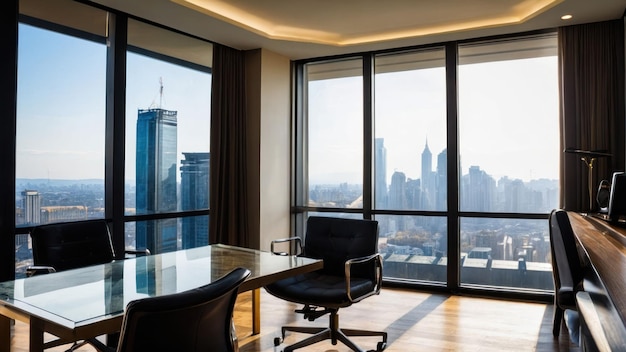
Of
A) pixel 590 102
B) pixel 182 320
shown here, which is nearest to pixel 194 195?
pixel 182 320

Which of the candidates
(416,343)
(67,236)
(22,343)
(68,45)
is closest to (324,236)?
(416,343)

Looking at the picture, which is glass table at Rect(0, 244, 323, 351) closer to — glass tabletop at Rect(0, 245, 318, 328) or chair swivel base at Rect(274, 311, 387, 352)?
glass tabletop at Rect(0, 245, 318, 328)

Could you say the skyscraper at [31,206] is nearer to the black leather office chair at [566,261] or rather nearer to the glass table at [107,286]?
the glass table at [107,286]

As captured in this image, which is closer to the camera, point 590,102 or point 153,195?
point 590,102

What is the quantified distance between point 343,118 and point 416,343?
288 centimetres

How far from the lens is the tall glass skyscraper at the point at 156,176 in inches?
168

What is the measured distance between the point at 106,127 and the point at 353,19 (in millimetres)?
2464

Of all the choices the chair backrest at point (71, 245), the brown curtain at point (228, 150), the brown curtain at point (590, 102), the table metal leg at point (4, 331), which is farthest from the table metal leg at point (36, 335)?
the brown curtain at point (590, 102)

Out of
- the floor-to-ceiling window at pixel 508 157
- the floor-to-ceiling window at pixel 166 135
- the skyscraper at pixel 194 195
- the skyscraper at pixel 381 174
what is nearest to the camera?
the floor-to-ceiling window at pixel 166 135

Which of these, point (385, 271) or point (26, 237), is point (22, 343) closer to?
point (26, 237)

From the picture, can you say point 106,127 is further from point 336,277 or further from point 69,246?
point 336,277

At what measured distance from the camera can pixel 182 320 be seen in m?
1.49

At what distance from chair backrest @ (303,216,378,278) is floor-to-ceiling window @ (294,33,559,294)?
5.95 ft

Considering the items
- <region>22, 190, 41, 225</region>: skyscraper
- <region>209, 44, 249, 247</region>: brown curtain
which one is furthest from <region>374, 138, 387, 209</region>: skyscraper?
<region>22, 190, 41, 225</region>: skyscraper
